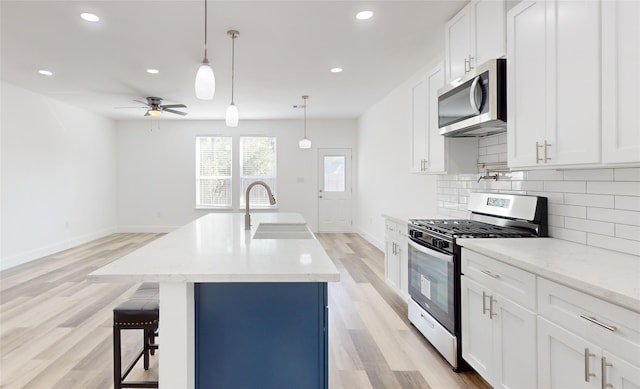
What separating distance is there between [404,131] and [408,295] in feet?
8.80

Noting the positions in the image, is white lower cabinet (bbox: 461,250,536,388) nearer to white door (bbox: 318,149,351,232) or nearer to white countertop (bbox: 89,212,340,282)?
white countertop (bbox: 89,212,340,282)

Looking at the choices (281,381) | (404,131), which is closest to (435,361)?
(281,381)

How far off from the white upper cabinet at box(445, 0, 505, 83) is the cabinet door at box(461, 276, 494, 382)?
153 cm

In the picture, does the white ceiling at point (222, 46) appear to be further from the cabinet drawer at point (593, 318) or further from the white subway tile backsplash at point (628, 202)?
the cabinet drawer at point (593, 318)

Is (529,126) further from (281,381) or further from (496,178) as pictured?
(281,381)

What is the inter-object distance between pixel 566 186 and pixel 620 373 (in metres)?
1.26

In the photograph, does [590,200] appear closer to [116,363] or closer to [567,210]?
[567,210]

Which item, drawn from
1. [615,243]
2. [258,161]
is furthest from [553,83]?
[258,161]

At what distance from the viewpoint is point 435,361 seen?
2.48 meters

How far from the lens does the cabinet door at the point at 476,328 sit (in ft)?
6.45

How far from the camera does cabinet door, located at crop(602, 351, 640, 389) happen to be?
1139mm

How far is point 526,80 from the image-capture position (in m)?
2.02

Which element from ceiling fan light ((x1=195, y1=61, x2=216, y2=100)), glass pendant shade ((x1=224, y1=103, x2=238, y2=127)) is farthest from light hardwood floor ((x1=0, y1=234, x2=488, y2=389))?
glass pendant shade ((x1=224, y1=103, x2=238, y2=127))

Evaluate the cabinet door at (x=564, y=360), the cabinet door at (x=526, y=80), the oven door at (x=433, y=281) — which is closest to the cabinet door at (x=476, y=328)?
the oven door at (x=433, y=281)
